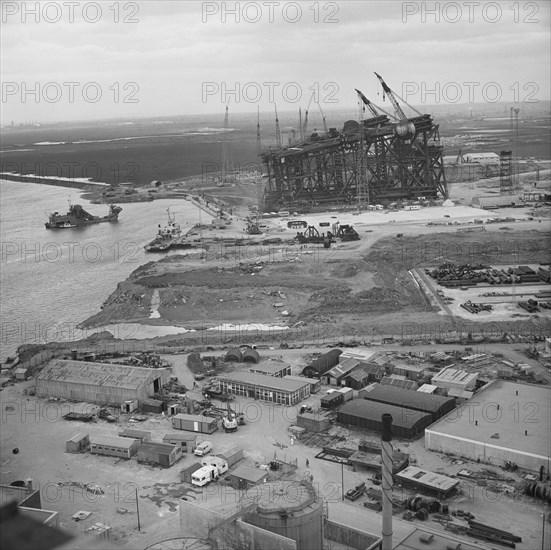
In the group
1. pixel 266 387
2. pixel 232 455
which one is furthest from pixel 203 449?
pixel 266 387

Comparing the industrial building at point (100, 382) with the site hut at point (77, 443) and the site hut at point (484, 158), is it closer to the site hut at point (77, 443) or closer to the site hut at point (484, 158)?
the site hut at point (77, 443)

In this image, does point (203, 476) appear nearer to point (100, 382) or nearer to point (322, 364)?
point (100, 382)

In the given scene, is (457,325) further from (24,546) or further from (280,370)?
(24,546)

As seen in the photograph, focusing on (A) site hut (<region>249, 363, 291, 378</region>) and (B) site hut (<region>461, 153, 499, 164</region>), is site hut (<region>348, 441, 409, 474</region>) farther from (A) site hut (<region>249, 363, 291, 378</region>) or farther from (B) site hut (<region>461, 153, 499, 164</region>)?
(B) site hut (<region>461, 153, 499, 164</region>)

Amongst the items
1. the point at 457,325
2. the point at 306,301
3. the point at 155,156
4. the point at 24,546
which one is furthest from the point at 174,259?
the point at 155,156

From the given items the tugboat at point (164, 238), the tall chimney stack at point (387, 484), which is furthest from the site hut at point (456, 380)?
the tugboat at point (164, 238)

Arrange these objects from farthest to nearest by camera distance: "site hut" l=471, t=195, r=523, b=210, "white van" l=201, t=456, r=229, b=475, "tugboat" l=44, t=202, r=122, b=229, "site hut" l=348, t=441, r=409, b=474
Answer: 1. "tugboat" l=44, t=202, r=122, b=229
2. "site hut" l=471, t=195, r=523, b=210
3. "white van" l=201, t=456, r=229, b=475
4. "site hut" l=348, t=441, r=409, b=474

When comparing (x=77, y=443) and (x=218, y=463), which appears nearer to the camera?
(x=218, y=463)

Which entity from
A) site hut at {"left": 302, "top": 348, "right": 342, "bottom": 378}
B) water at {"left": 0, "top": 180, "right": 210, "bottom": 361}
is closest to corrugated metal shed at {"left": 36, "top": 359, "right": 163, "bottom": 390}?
site hut at {"left": 302, "top": 348, "right": 342, "bottom": 378}
